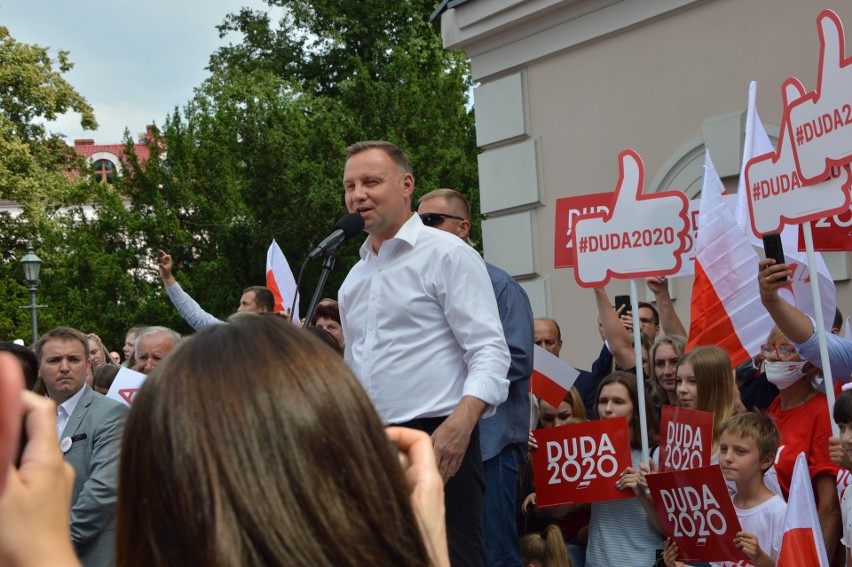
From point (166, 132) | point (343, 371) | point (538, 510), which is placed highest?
point (166, 132)

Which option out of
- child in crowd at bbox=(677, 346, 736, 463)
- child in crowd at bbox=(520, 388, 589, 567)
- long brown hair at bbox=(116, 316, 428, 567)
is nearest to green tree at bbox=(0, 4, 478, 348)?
child in crowd at bbox=(520, 388, 589, 567)

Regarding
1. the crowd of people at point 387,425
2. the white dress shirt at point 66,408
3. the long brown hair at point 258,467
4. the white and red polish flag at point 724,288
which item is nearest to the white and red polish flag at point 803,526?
the crowd of people at point 387,425

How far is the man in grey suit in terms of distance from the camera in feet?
16.3

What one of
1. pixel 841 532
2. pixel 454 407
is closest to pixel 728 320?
pixel 841 532

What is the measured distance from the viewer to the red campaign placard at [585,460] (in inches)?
223

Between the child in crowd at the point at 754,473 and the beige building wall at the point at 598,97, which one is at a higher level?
the beige building wall at the point at 598,97

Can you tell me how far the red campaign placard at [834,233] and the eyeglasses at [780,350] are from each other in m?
0.49

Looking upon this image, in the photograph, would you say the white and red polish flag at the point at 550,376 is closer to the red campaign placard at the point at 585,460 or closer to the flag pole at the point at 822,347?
the red campaign placard at the point at 585,460

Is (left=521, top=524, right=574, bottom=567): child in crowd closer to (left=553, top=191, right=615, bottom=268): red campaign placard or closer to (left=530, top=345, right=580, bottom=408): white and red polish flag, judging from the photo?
(left=530, top=345, right=580, bottom=408): white and red polish flag

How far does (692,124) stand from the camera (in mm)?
8680

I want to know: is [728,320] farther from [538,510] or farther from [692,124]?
[692,124]

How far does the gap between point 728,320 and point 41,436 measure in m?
5.33

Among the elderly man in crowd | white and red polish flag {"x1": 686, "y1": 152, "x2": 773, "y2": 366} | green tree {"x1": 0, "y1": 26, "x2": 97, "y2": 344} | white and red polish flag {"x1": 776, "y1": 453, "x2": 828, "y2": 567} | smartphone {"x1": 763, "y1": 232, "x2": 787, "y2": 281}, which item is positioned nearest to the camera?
white and red polish flag {"x1": 776, "y1": 453, "x2": 828, "y2": 567}

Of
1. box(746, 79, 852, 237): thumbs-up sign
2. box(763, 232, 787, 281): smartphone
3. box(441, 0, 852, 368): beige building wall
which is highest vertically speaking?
box(441, 0, 852, 368): beige building wall
